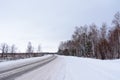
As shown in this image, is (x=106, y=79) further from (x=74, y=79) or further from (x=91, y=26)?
(x=91, y=26)

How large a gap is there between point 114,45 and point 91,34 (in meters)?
10.2

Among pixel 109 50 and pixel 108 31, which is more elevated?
pixel 108 31

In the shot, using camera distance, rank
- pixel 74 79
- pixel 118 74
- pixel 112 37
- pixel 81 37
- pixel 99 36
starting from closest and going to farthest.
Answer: pixel 118 74 → pixel 74 79 → pixel 112 37 → pixel 99 36 → pixel 81 37

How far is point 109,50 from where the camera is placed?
9150cm

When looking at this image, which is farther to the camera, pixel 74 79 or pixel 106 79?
pixel 74 79

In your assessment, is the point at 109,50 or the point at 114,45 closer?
the point at 114,45

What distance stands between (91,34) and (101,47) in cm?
→ 690

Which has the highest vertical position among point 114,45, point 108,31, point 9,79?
point 108,31

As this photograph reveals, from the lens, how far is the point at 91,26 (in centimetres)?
8919

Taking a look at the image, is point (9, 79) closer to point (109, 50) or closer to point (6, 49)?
point (109, 50)

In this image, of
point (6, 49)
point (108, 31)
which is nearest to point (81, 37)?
point (108, 31)

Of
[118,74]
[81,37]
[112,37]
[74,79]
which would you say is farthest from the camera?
[81,37]

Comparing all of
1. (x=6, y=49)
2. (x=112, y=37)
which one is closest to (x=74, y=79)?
(x=112, y=37)

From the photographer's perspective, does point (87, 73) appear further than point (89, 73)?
Yes
